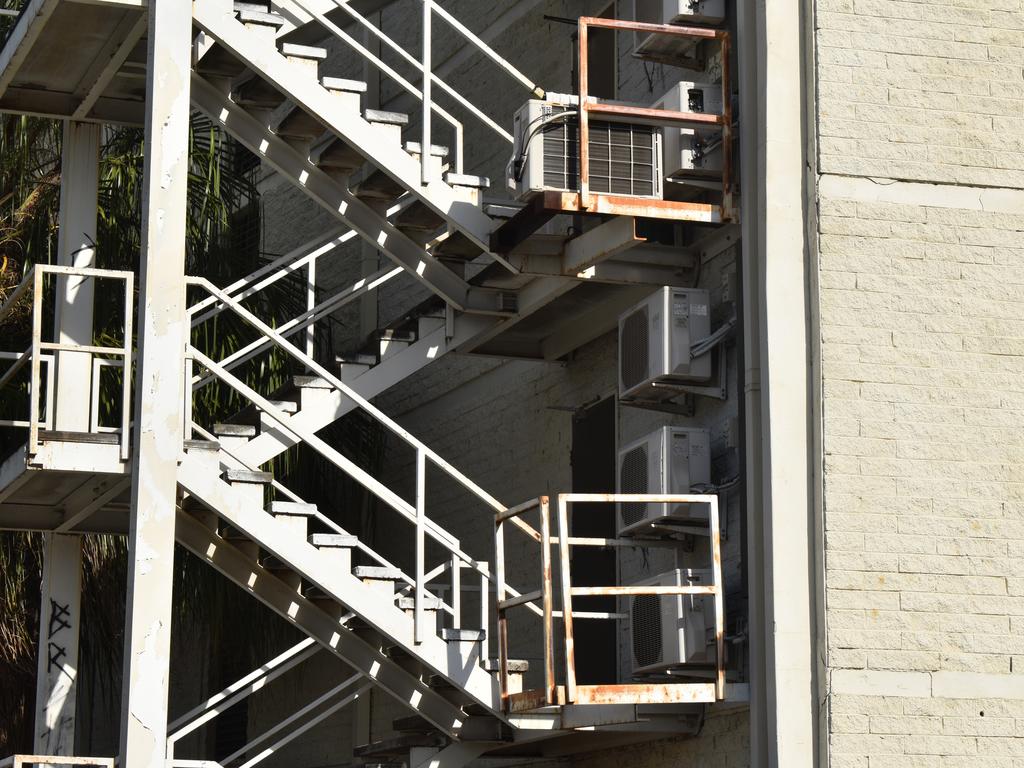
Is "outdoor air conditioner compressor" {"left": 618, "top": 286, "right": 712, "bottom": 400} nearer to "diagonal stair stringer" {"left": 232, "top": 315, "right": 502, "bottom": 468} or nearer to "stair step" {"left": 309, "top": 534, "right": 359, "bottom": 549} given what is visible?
"diagonal stair stringer" {"left": 232, "top": 315, "right": 502, "bottom": 468}

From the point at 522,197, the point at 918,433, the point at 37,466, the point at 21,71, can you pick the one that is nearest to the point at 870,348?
Answer: the point at 918,433

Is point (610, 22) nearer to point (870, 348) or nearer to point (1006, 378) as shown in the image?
point (870, 348)

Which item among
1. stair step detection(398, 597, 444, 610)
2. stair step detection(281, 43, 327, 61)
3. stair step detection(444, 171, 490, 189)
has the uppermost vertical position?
stair step detection(281, 43, 327, 61)

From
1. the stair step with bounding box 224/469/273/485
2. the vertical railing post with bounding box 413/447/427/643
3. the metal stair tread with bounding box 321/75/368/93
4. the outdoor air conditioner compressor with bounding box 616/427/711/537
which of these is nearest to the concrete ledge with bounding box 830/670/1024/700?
the outdoor air conditioner compressor with bounding box 616/427/711/537

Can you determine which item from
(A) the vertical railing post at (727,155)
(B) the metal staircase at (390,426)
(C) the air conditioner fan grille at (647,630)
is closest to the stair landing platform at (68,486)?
(B) the metal staircase at (390,426)

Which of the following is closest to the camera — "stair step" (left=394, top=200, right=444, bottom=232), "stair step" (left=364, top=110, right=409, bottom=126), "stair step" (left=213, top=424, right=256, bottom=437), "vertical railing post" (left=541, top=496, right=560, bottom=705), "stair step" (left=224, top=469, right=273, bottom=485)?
"vertical railing post" (left=541, top=496, right=560, bottom=705)

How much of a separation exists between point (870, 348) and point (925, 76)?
77.5 inches

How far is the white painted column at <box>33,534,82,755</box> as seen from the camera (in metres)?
13.2

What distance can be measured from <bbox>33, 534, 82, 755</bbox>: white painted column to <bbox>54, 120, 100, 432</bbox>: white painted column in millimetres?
1296

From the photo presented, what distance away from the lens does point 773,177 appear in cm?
1233

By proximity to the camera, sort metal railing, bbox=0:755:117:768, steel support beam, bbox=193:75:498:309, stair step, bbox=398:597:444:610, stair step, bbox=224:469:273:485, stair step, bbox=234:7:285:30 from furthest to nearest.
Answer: steel support beam, bbox=193:75:498:309
stair step, bbox=234:7:285:30
stair step, bbox=398:597:444:610
stair step, bbox=224:469:273:485
metal railing, bbox=0:755:117:768

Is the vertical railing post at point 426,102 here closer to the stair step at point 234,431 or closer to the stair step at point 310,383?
the stair step at point 310,383

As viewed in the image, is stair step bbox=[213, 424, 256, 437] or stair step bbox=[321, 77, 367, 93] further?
stair step bbox=[213, 424, 256, 437]

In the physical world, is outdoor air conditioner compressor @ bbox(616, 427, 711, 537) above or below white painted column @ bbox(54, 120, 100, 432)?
below
